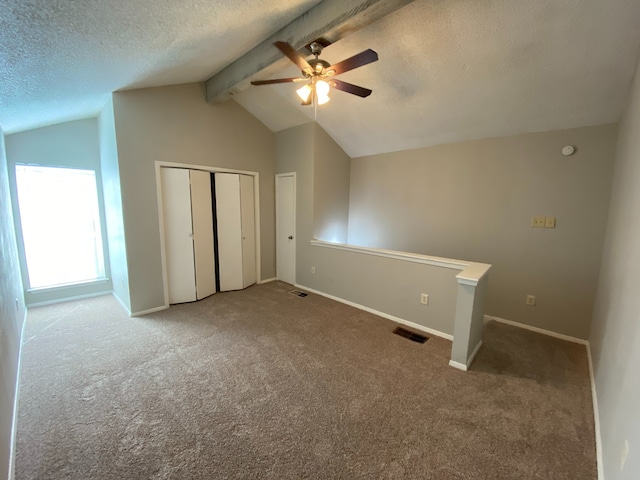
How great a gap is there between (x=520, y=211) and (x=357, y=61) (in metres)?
2.62

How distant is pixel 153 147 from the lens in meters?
3.26

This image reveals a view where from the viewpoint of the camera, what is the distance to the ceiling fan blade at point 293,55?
1.86m

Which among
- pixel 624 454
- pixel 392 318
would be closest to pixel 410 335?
pixel 392 318

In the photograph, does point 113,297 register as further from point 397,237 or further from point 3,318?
point 397,237

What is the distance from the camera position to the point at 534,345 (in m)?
2.74

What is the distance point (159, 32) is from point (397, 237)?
3.73 m

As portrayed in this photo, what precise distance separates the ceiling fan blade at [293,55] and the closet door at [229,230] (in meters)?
2.37

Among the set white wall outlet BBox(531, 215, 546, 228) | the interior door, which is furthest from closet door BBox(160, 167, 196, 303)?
white wall outlet BBox(531, 215, 546, 228)

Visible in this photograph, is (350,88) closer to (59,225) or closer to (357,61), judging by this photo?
(357,61)

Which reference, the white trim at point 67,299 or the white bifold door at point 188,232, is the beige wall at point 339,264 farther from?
the white trim at point 67,299

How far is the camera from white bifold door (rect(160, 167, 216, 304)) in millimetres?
3518

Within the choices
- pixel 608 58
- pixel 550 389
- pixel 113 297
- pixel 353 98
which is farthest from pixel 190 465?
pixel 608 58

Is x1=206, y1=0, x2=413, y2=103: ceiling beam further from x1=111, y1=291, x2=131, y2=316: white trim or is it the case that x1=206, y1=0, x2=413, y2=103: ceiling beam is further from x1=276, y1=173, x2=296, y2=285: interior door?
x1=111, y1=291, x2=131, y2=316: white trim

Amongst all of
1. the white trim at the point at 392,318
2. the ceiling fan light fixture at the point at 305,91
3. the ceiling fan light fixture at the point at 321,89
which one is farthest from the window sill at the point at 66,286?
the ceiling fan light fixture at the point at 321,89
